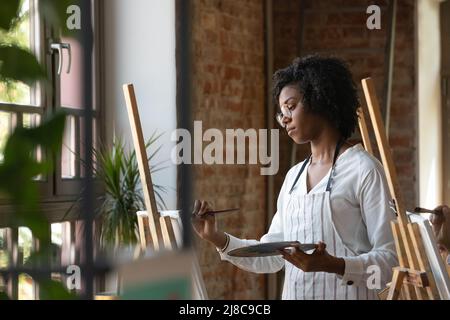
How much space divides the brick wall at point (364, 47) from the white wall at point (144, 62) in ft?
4.25

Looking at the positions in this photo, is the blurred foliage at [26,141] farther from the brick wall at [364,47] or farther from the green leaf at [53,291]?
the brick wall at [364,47]

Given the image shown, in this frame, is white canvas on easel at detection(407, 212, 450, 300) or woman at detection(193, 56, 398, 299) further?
white canvas on easel at detection(407, 212, 450, 300)

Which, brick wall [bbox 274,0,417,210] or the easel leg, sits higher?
brick wall [bbox 274,0,417,210]

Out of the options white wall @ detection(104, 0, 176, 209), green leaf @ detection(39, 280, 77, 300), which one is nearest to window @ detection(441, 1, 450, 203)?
white wall @ detection(104, 0, 176, 209)

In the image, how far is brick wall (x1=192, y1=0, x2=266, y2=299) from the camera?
5.31 m

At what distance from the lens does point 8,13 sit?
407 mm

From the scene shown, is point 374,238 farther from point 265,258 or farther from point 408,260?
point 408,260

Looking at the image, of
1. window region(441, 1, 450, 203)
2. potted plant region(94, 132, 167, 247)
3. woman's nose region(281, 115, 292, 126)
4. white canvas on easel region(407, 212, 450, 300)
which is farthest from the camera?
window region(441, 1, 450, 203)

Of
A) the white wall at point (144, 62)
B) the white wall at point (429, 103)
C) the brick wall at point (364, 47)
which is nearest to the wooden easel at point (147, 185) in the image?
the white wall at point (144, 62)

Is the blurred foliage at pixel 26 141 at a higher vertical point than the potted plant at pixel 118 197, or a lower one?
higher

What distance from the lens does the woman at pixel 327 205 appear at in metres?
2.48

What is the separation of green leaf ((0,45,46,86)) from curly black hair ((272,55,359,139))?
2384mm

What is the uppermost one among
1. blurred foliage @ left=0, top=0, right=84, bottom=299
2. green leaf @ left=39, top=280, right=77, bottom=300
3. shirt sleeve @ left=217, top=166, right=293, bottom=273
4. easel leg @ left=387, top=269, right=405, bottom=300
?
blurred foliage @ left=0, top=0, right=84, bottom=299

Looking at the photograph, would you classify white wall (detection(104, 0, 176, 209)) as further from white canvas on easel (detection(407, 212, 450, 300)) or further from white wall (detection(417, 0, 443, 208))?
white canvas on easel (detection(407, 212, 450, 300))
